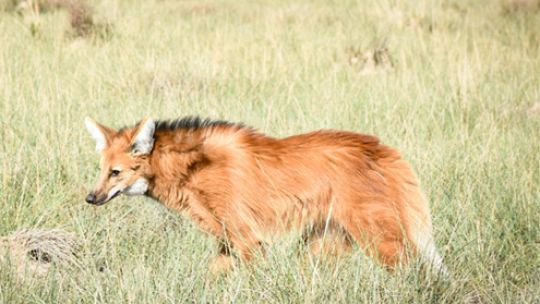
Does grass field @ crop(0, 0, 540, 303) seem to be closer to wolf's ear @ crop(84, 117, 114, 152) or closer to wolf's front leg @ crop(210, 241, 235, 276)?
wolf's front leg @ crop(210, 241, 235, 276)

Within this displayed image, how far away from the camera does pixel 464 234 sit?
325cm

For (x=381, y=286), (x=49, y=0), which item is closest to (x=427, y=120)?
(x=381, y=286)

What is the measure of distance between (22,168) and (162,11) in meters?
8.11

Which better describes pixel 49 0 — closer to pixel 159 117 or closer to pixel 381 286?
pixel 159 117

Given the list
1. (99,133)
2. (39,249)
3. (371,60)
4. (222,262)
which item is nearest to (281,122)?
(99,133)

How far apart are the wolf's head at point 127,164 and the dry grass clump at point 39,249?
240mm

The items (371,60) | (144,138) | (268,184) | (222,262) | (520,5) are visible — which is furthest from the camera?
(520,5)

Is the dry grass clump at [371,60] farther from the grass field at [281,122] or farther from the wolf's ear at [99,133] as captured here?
the wolf's ear at [99,133]

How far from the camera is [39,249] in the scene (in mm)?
3330

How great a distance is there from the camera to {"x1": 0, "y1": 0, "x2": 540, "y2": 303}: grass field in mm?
2854

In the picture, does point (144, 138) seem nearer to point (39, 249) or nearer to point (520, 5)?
point (39, 249)

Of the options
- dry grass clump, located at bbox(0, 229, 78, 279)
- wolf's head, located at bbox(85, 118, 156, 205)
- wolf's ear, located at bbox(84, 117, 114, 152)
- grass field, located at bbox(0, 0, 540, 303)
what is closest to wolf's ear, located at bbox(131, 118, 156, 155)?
wolf's head, located at bbox(85, 118, 156, 205)

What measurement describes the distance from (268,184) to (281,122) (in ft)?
6.34

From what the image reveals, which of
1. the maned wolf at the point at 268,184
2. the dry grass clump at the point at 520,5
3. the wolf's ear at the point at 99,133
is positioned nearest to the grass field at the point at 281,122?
the maned wolf at the point at 268,184
